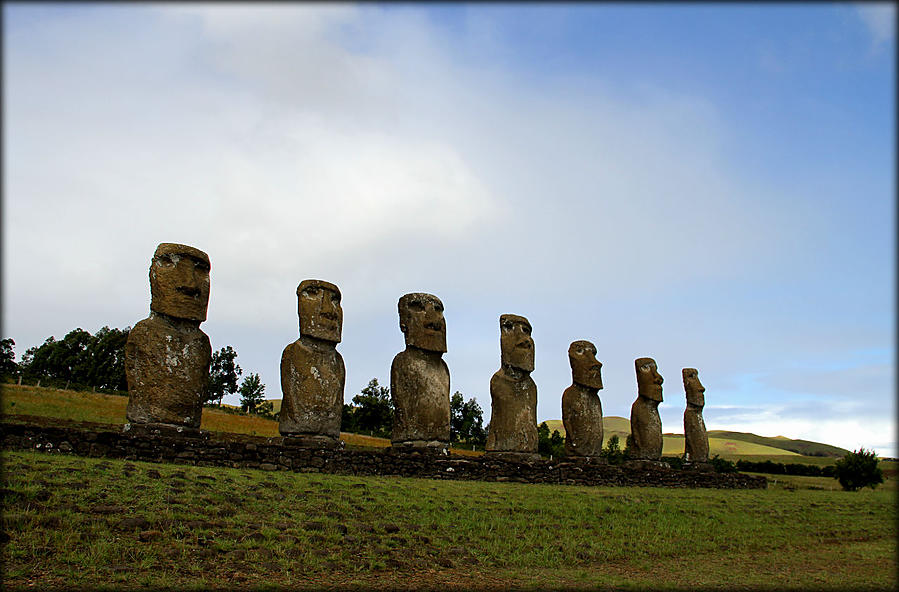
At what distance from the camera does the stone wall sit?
11.6m

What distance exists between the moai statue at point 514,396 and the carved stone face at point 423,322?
2.56 m

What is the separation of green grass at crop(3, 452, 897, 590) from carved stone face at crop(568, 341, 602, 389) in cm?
628

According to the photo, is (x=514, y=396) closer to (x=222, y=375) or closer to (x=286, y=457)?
(x=286, y=457)

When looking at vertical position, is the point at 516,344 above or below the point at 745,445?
above

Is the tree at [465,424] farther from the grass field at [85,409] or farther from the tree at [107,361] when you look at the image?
the tree at [107,361]

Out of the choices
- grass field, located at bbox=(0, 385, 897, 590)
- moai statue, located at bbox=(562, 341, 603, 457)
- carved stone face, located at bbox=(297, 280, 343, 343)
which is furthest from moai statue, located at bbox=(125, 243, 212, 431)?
moai statue, located at bbox=(562, 341, 603, 457)

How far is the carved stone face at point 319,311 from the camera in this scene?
15.7 metres

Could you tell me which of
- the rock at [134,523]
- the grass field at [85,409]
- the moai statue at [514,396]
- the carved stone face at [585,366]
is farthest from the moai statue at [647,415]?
the rock at [134,523]

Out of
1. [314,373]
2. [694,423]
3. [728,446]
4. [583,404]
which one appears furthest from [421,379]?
[728,446]

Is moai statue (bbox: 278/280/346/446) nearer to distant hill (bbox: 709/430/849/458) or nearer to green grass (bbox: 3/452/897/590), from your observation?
green grass (bbox: 3/452/897/590)

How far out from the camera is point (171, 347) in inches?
544

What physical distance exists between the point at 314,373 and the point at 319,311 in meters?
1.49

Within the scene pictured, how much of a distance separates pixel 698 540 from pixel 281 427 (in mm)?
9245

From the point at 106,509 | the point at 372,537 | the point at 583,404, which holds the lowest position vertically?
the point at 372,537
